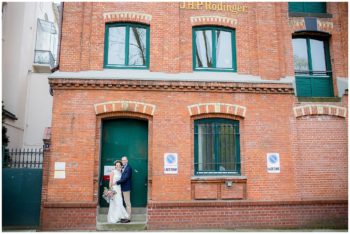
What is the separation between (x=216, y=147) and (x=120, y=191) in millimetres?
3427

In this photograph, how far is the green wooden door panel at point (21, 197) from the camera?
1038cm

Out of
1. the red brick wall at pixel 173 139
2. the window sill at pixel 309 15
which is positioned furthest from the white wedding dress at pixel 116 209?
the window sill at pixel 309 15

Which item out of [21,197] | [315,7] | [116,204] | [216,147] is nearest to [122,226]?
[116,204]

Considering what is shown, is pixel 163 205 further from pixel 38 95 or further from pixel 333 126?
pixel 38 95

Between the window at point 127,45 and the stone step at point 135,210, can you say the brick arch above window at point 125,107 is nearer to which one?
the window at point 127,45

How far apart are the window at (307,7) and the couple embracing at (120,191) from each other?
A: 28.2 ft

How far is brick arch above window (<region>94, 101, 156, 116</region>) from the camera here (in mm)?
10500

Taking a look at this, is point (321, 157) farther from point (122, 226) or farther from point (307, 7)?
point (122, 226)

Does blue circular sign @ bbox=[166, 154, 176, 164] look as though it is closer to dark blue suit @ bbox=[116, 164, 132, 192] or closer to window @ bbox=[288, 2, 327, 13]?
dark blue suit @ bbox=[116, 164, 132, 192]

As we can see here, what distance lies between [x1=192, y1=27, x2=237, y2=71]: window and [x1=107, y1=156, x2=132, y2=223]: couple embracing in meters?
4.34

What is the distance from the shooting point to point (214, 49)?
1173cm

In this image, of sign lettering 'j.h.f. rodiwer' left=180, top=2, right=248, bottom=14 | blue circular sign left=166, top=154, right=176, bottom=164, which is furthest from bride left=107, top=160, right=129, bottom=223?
sign lettering 'j.h.f. rodiwer' left=180, top=2, right=248, bottom=14

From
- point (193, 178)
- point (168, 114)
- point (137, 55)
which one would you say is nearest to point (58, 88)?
point (137, 55)

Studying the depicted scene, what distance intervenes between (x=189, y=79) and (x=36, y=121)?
10.3 meters
